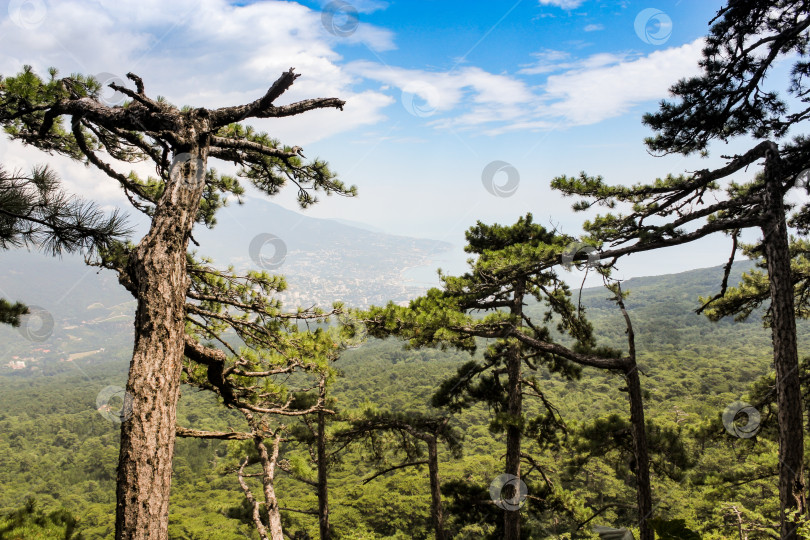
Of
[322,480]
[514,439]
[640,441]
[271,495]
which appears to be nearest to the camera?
[640,441]

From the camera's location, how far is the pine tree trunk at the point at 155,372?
2416 millimetres

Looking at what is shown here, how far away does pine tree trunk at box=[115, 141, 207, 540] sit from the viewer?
2416 mm

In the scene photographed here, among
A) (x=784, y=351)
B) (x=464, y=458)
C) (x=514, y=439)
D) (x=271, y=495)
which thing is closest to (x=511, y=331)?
(x=784, y=351)

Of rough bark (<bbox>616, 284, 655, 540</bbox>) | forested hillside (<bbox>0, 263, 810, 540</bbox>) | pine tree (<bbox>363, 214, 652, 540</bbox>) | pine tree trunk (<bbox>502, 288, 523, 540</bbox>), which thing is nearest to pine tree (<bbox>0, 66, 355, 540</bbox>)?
pine tree (<bbox>363, 214, 652, 540</bbox>)

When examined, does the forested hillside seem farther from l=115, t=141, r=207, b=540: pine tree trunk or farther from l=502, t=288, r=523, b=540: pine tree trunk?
l=115, t=141, r=207, b=540: pine tree trunk

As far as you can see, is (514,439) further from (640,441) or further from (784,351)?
(784,351)

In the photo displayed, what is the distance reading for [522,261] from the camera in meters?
5.62

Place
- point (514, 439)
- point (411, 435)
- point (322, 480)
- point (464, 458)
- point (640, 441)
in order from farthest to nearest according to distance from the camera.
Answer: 1. point (464, 458)
2. point (322, 480)
3. point (411, 435)
4. point (514, 439)
5. point (640, 441)

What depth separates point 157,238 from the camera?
288 cm

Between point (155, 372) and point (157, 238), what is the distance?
3.21 ft

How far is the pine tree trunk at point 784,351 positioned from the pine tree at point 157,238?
17.6ft

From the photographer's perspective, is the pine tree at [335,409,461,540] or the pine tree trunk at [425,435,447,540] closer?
the pine tree trunk at [425,435,447,540]

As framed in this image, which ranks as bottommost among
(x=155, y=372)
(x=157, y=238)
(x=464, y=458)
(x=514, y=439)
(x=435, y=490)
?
(x=464, y=458)

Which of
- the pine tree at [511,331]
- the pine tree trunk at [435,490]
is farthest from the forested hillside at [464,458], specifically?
the pine tree trunk at [435,490]
